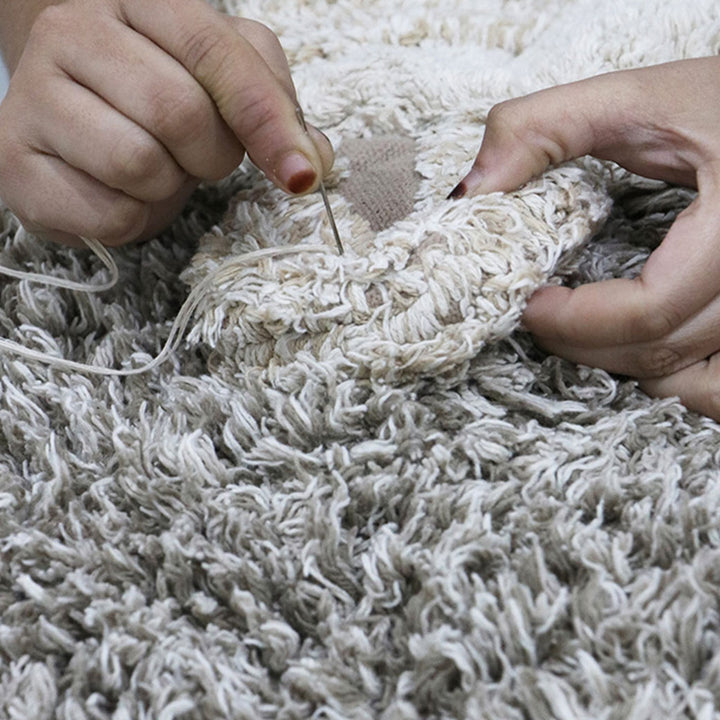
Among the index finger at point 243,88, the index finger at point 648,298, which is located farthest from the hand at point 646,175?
the index finger at point 243,88

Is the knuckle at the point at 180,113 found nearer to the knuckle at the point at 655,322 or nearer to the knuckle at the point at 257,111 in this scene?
the knuckle at the point at 257,111

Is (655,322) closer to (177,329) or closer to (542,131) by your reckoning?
(542,131)

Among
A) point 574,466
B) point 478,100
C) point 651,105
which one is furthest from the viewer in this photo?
point 478,100

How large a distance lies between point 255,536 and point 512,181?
277 millimetres

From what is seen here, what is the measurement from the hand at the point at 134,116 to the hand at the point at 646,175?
132 millimetres

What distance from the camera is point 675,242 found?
1.80 feet

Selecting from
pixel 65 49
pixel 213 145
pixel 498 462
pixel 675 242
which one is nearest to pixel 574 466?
pixel 498 462

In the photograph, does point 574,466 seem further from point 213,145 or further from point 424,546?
point 213,145

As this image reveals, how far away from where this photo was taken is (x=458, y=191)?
22.7 inches

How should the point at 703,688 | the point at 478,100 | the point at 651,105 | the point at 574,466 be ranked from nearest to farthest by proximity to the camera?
the point at 703,688
the point at 574,466
the point at 651,105
the point at 478,100

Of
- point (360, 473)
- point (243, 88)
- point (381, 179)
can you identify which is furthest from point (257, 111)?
point (360, 473)

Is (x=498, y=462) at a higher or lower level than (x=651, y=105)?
lower

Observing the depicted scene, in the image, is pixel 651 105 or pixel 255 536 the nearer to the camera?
pixel 255 536

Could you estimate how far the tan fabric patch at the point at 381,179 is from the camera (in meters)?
0.61
